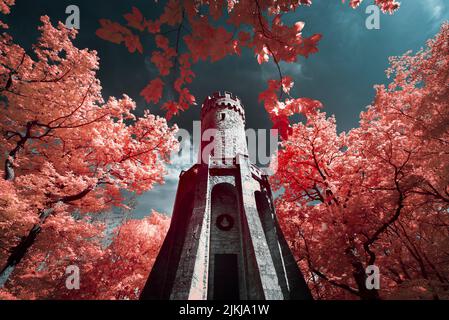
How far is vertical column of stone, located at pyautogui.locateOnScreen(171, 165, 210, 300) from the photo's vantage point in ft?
27.7

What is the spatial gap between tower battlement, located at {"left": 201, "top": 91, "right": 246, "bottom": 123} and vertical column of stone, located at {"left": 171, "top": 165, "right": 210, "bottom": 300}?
714cm

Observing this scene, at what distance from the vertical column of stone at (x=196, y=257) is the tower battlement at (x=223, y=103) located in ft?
23.4

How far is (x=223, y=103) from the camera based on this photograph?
53.8 feet

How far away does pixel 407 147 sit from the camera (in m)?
9.53

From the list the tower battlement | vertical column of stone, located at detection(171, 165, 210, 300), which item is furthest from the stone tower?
the tower battlement

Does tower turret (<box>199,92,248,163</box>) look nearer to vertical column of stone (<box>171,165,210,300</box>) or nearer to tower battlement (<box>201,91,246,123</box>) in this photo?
tower battlement (<box>201,91,246,123</box>)

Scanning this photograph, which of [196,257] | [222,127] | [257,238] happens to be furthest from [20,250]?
[222,127]

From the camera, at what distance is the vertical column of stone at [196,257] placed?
845cm

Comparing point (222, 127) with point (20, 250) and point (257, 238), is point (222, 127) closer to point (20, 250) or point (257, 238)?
point (257, 238)

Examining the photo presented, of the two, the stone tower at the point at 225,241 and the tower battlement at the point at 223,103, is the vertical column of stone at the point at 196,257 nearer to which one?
the stone tower at the point at 225,241

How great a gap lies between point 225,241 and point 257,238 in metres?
2.16

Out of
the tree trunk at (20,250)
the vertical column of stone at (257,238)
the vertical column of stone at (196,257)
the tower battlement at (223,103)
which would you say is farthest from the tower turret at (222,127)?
the tree trunk at (20,250)
